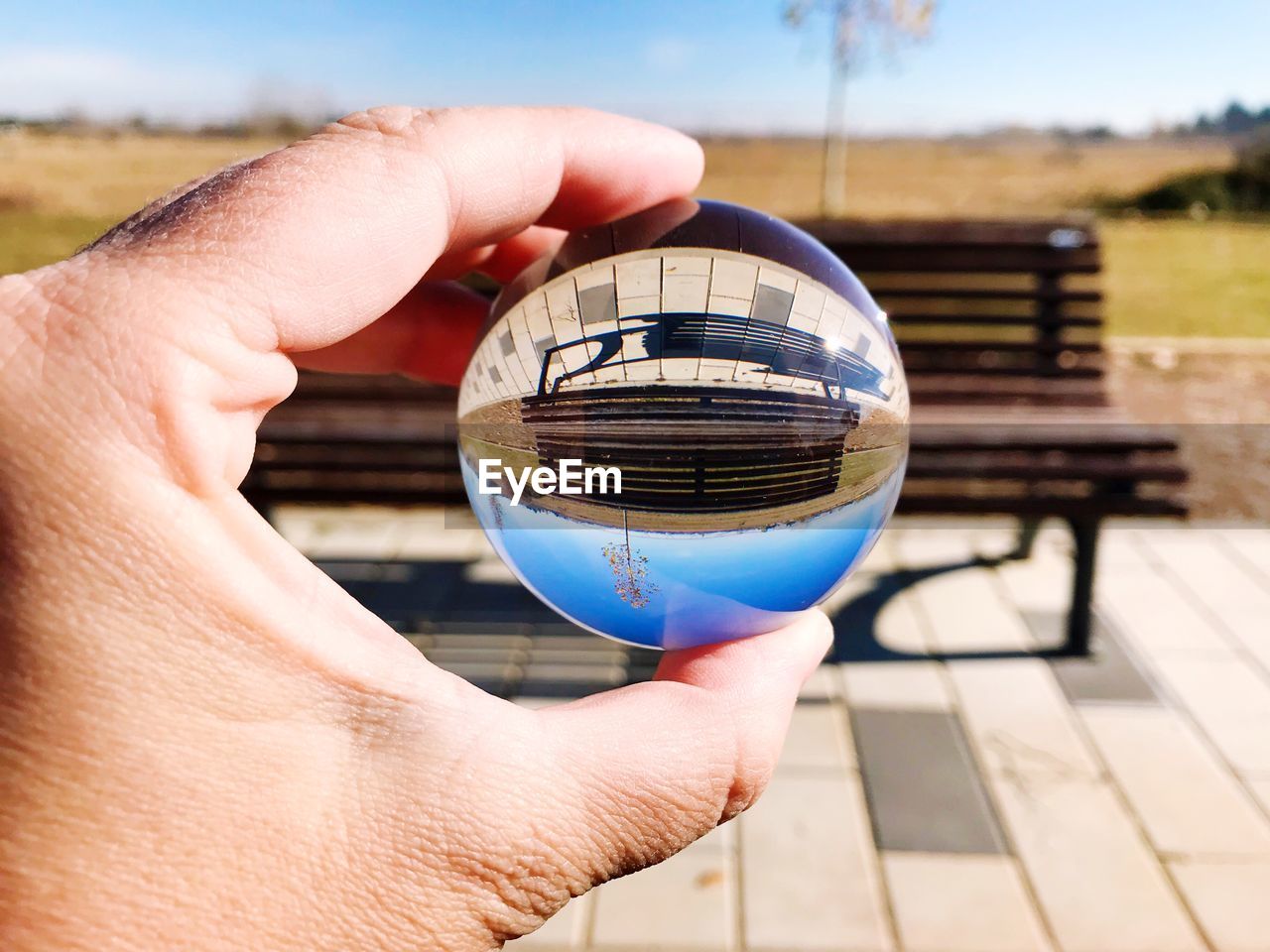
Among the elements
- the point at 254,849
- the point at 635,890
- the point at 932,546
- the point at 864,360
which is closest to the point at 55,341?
the point at 254,849

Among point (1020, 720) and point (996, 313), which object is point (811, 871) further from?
point (996, 313)

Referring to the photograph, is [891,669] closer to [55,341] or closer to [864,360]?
[864,360]

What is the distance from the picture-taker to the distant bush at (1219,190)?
719 inches

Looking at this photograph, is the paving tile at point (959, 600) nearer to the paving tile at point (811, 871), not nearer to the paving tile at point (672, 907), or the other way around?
the paving tile at point (811, 871)

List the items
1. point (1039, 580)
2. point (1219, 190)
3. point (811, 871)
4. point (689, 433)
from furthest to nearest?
point (1219, 190) < point (1039, 580) < point (811, 871) < point (689, 433)

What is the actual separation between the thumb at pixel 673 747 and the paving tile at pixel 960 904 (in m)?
1.40

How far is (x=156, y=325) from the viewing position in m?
1.02

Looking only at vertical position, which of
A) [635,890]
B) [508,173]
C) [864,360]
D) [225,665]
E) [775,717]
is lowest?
[635,890]

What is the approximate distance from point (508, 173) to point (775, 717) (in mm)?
999

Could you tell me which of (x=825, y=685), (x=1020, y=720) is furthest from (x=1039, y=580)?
(x=825, y=685)

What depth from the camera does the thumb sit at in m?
1.21

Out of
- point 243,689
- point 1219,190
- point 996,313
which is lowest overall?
point 1219,190

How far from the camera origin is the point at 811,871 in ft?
8.63

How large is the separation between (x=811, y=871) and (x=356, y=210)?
2262 millimetres
